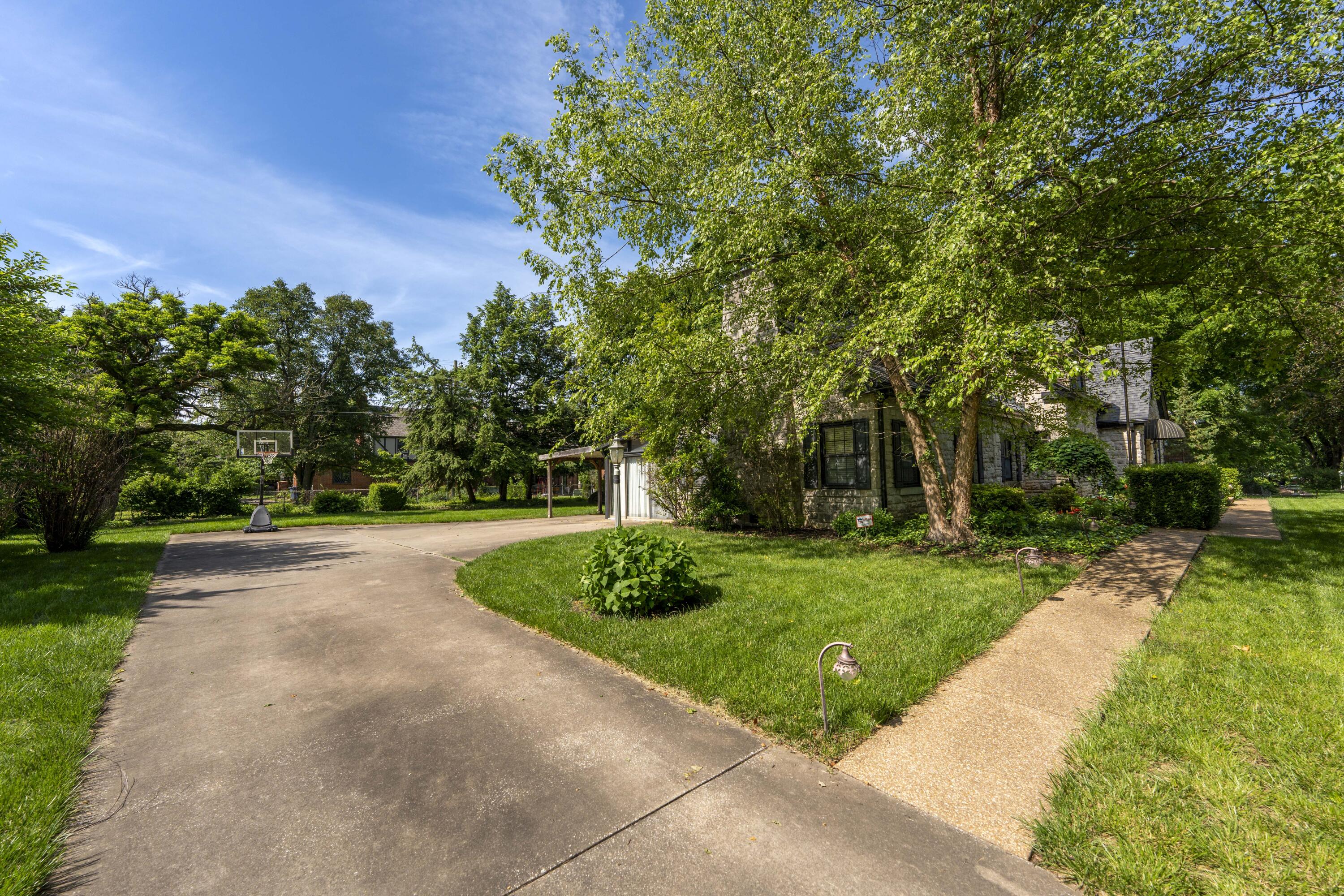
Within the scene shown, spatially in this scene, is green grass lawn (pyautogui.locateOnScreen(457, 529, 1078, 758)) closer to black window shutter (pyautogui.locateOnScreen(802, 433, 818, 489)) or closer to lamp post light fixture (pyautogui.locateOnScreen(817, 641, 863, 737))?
lamp post light fixture (pyautogui.locateOnScreen(817, 641, 863, 737))

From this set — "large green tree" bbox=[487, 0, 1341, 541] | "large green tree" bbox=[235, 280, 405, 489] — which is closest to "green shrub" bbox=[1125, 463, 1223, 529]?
"large green tree" bbox=[487, 0, 1341, 541]

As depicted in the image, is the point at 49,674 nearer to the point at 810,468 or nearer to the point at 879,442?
the point at 810,468

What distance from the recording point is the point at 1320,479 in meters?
31.5

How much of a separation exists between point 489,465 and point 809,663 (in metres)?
23.9

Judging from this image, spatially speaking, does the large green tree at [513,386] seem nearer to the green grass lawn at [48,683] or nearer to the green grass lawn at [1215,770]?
the green grass lawn at [48,683]

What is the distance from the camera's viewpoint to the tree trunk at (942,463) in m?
9.33

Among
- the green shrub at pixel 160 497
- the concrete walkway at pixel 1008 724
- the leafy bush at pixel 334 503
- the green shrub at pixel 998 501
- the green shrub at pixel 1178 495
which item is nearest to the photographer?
the concrete walkway at pixel 1008 724

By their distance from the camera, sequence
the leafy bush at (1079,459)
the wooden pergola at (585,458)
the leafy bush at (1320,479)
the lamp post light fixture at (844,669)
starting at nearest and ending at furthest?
the lamp post light fixture at (844,669) < the leafy bush at (1079,459) < the wooden pergola at (585,458) < the leafy bush at (1320,479)

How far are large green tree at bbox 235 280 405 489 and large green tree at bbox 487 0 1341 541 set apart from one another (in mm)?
21925

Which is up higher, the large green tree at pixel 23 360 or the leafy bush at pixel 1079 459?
the large green tree at pixel 23 360

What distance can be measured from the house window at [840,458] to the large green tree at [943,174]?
1695 millimetres

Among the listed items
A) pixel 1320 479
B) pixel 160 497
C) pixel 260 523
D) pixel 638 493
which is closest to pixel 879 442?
pixel 638 493

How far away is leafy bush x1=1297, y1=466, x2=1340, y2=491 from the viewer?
1240 inches

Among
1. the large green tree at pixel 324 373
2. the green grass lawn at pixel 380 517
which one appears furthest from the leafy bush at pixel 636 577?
the large green tree at pixel 324 373
